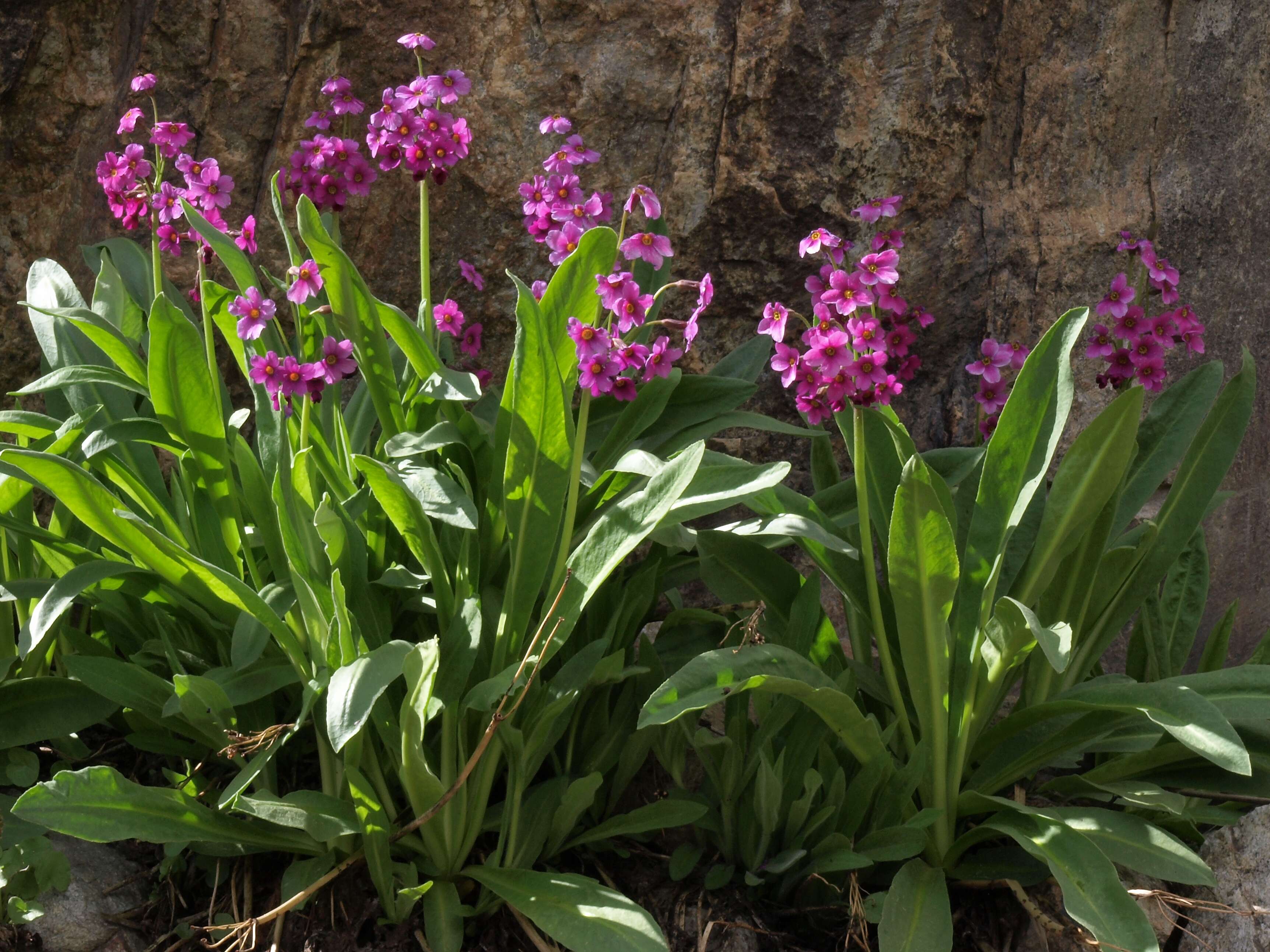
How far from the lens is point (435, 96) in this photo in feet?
6.39

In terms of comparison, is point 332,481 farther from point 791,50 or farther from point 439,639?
point 791,50

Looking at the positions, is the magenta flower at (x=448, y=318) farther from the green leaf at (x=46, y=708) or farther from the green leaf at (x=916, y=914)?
the green leaf at (x=916, y=914)

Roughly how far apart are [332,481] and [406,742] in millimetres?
518

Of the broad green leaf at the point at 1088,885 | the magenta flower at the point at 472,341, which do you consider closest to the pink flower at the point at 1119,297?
the broad green leaf at the point at 1088,885

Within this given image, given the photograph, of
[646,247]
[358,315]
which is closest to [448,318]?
[358,315]

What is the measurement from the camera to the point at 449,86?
1.93m

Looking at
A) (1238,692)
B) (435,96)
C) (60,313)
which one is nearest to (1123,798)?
(1238,692)

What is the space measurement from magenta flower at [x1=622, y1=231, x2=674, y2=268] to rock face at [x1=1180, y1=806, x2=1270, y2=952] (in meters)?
1.27

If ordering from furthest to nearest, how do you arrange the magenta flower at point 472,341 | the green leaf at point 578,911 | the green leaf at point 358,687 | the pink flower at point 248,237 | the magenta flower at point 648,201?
the magenta flower at point 472,341
the pink flower at point 248,237
the magenta flower at point 648,201
the green leaf at point 578,911
the green leaf at point 358,687

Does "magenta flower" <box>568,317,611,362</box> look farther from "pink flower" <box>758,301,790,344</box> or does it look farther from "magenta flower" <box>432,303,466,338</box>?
"magenta flower" <box>432,303,466,338</box>

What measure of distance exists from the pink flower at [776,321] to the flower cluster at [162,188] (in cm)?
91

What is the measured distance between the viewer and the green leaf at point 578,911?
1.56m

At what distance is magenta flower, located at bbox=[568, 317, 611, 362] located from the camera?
163 cm

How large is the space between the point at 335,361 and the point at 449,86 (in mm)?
538
